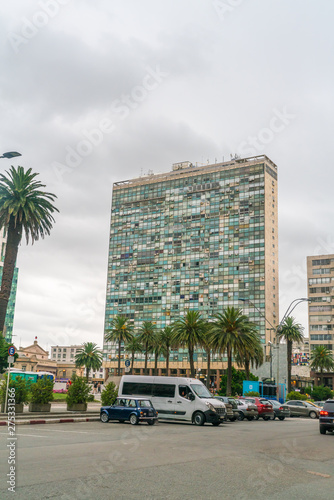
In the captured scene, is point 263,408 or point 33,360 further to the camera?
point 33,360

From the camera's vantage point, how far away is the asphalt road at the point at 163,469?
8383 mm

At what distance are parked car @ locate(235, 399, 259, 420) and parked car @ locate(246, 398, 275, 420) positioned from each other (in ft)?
2.78

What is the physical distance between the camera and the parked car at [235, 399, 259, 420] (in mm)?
34281

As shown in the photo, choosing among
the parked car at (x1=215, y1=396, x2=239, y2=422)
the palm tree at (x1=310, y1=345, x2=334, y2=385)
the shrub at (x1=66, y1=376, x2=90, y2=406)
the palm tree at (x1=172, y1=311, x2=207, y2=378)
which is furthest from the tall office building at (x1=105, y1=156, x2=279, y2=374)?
the shrub at (x1=66, y1=376, x2=90, y2=406)

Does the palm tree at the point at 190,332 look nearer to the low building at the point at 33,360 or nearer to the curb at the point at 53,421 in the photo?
the curb at the point at 53,421

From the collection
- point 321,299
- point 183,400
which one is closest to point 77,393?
point 183,400

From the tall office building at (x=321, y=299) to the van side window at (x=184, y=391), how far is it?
299 feet

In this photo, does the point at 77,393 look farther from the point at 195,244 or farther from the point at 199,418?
the point at 195,244

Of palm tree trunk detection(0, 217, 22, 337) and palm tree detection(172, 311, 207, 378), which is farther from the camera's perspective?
palm tree detection(172, 311, 207, 378)

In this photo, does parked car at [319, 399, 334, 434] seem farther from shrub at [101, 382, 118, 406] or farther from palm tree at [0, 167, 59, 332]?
palm tree at [0, 167, 59, 332]

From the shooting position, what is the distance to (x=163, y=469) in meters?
10.6

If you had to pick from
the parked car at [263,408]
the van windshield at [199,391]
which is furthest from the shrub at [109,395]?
the parked car at [263,408]

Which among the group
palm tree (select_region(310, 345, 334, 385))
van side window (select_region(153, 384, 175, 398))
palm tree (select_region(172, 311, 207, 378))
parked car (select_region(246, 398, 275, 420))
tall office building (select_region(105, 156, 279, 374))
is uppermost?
tall office building (select_region(105, 156, 279, 374))

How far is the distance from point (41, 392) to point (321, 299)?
9777 cm
